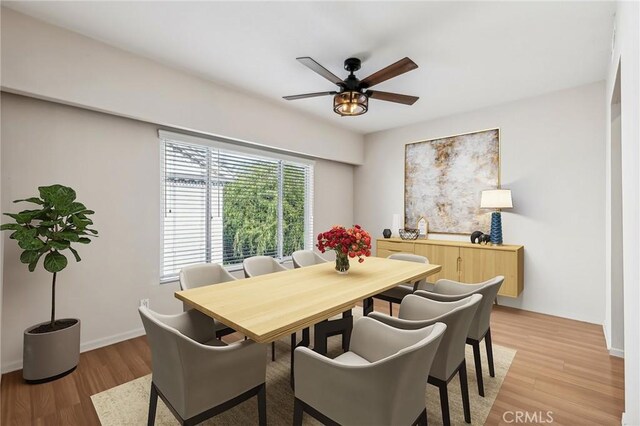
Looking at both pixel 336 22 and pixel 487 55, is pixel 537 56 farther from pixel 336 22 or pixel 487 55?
pixel 336 22

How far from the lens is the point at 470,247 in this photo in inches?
152

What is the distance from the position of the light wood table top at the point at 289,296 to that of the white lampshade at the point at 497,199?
5.33 feet

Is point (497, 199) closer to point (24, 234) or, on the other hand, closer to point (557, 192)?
point (557, 192)

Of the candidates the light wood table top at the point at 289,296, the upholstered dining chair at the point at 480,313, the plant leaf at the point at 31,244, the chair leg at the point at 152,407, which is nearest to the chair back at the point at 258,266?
the light wood table top at the point at 289,296

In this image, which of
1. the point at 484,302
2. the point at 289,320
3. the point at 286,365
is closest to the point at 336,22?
the point at 289,320

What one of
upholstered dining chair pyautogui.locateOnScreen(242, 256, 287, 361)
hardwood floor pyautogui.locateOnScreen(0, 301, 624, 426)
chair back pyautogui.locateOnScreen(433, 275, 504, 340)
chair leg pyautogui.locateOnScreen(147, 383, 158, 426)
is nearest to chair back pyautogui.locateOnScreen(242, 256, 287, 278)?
upholstered dining chair pyautogui.locateOnScreen(242, 256, 287, 361)

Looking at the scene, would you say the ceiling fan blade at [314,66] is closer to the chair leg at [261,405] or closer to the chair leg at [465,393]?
the chair leg at [261,405]

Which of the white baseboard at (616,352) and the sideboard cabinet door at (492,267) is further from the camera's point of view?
the sideboard cabinet door at (492,267)

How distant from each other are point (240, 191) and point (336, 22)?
246 centimetres

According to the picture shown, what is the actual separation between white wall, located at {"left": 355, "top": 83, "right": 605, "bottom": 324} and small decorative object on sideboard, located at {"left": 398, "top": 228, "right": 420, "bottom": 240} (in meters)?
1.22

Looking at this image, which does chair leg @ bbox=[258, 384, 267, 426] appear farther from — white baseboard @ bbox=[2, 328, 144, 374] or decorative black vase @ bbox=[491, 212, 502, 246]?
decorative black vase @ bbox=[491, 212, 502, 246]

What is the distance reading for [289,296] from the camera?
189cm

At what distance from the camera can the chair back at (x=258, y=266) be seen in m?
2.89

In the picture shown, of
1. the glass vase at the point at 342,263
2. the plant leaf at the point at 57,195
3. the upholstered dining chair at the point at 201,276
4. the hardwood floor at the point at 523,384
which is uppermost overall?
the plant leaf at the point at 57,195
